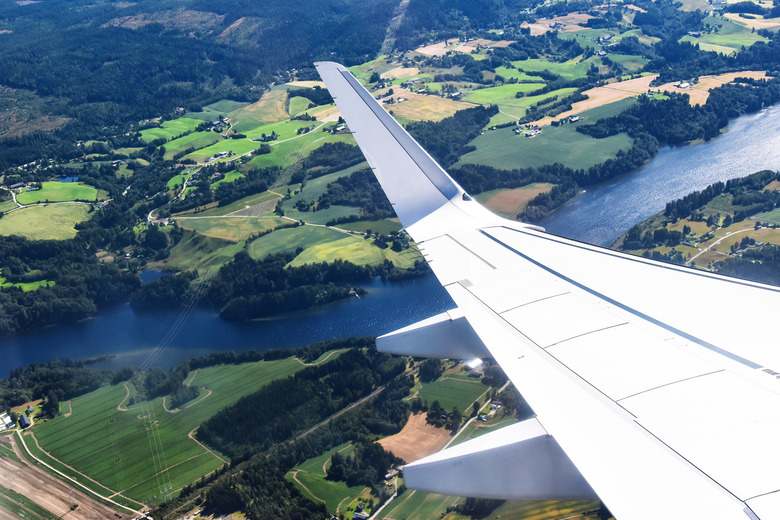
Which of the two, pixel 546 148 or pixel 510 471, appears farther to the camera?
pixel 546 148

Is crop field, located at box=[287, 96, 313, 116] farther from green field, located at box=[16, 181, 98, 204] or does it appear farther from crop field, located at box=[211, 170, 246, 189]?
green field, located at box=[16, 181, 98, 204]

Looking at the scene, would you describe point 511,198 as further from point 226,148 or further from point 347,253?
point 226,148

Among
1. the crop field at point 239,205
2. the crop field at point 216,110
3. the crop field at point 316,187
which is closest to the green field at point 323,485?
the crop field at point 316,187

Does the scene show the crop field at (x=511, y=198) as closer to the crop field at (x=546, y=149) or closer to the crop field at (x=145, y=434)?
the crop field at (x=546, y=149)

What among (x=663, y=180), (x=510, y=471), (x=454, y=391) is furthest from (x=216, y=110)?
(x=510, y=471)

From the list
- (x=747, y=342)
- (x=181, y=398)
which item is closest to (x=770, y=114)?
(x=181, y=398)

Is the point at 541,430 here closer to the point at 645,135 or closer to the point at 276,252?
the point at 276,252

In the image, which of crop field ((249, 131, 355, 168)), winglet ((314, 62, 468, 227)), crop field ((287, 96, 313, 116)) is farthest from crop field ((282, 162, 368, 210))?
winglet ((314, 62, 468, 227))
